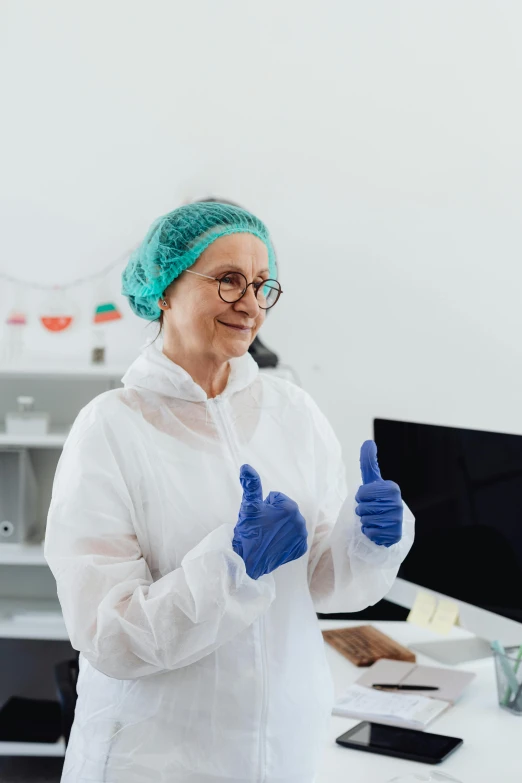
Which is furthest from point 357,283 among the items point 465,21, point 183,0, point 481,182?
point 183,0

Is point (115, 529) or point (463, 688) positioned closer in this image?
point (115, 529)

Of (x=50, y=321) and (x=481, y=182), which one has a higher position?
(x=481, y=182)

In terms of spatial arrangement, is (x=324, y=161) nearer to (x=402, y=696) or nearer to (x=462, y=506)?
(x=462, y=506)

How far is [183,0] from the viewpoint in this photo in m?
2.65

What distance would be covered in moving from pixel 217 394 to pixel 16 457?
1386mm

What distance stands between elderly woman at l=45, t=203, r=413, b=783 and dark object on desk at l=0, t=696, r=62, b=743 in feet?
4.87

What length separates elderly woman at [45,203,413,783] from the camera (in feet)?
3.64

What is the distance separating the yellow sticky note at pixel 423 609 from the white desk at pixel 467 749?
0.23 metres

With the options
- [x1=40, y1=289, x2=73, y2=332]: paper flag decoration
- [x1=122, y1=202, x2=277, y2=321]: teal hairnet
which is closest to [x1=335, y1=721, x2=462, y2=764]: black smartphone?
[x1=122, y1=202, x2=277, y2=321]: teal hairnet

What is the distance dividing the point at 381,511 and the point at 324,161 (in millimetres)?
1773

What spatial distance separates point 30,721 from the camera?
2.68 meters

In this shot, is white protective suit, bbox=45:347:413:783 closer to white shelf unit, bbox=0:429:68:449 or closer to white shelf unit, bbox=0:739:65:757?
white shelf unit, bbox=0:429:68:449

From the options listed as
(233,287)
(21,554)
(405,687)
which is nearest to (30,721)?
(21,554)

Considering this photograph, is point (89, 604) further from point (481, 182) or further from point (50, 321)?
point (481, 182)
